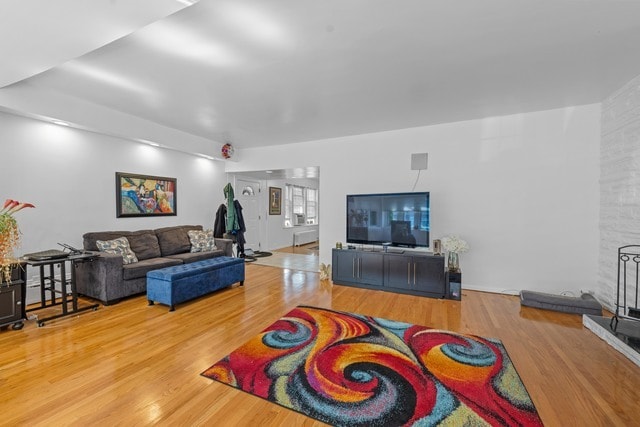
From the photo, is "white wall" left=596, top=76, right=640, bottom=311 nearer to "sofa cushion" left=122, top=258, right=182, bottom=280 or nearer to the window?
"sofa cushion" left=122, top=258, right=182, bottom=280

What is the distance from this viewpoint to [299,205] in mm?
9266

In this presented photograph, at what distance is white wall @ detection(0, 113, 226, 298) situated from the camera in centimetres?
340

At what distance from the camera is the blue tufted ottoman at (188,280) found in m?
3.35

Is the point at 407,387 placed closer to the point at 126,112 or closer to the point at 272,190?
the point at 126,112

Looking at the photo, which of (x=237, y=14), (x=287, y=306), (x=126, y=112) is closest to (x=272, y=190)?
(x=126, y=112)

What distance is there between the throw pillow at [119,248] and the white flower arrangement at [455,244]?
15.2ft

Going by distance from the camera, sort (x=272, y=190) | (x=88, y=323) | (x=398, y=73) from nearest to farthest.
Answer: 1. (x=398, y=73)
2. (x=88, y=323)
3. (x=272, y=190)

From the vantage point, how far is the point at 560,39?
2.17 metres

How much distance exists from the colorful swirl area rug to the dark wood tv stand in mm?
1184

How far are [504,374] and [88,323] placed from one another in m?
4.12

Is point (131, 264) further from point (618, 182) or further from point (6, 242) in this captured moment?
point (618, 182)

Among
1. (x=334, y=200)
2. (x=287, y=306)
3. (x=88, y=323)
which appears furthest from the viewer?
(x=334, y=200)

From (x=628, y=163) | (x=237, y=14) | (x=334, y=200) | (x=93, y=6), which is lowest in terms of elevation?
(x=334, y=200)

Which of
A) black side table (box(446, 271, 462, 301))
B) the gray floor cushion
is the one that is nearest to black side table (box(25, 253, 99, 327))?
black side table (box(446, 271, 462, 301))
